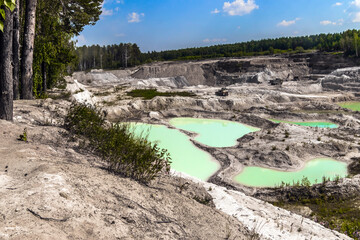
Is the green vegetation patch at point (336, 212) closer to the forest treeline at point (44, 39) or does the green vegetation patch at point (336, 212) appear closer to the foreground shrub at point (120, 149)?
the foreground shrub at point (120, 149)

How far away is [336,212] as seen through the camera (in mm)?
9430

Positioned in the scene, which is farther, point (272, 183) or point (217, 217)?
point (272, 183)

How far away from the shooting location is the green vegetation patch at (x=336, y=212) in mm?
7957

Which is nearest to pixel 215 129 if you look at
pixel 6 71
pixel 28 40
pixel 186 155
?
pixel 186 155

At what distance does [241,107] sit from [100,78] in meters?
47.9

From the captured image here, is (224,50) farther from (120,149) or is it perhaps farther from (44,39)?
(120,149)

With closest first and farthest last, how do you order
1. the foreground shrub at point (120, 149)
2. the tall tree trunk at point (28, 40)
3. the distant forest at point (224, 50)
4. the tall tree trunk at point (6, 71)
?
the foreground shrub at point (120, 149), the tall tree trunk at point (6, 71), the tall tree trunk at point (28, 40), the distant forest at point (224, 50)

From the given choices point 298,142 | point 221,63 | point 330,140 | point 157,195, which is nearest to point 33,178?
point 157,195

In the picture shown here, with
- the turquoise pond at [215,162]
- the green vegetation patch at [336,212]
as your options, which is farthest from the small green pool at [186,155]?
the green vegetation patch at [336,212]

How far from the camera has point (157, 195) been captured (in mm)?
5391

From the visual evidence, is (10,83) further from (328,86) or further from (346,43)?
(346,43)

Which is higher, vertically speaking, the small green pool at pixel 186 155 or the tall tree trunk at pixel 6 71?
the tall tree trunk at pixel 6 71

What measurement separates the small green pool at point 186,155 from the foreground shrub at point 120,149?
3.28 m

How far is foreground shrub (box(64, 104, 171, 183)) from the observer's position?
612 cm
